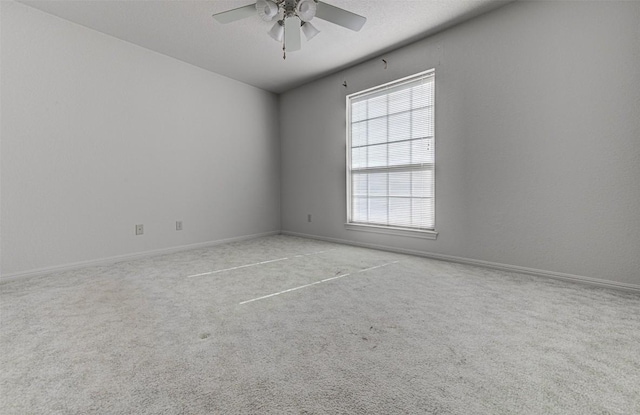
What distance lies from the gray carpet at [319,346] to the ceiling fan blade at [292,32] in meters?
2.22

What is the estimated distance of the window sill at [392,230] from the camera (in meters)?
3.45

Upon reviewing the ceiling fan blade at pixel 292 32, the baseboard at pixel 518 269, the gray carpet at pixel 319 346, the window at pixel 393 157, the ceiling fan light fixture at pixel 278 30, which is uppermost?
the ceiling fan light fixture at pixel 278 30

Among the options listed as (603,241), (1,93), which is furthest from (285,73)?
(603,241)

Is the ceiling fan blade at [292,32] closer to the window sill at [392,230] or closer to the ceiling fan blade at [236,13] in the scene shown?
the ceiling fan blade at [236,13]

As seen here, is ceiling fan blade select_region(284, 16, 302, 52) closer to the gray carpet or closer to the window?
the window

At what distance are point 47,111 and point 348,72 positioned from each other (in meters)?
3.61

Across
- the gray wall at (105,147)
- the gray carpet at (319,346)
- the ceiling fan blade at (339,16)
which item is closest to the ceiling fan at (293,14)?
the ceiling fan blade at (339,16)

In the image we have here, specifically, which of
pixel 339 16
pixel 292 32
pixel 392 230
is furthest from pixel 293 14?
pixel 392 230

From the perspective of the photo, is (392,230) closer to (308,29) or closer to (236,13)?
(308,29)

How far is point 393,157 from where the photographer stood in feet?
12.5

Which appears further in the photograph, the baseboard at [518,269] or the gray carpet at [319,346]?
the baseboard at [518,269]

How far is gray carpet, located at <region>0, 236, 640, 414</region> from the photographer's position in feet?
3.67

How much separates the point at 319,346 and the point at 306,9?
245cm

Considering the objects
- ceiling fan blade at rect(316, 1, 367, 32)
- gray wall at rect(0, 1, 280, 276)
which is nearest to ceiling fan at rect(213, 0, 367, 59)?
ceiling fan blade at rect(316, 1, 367, 32)
